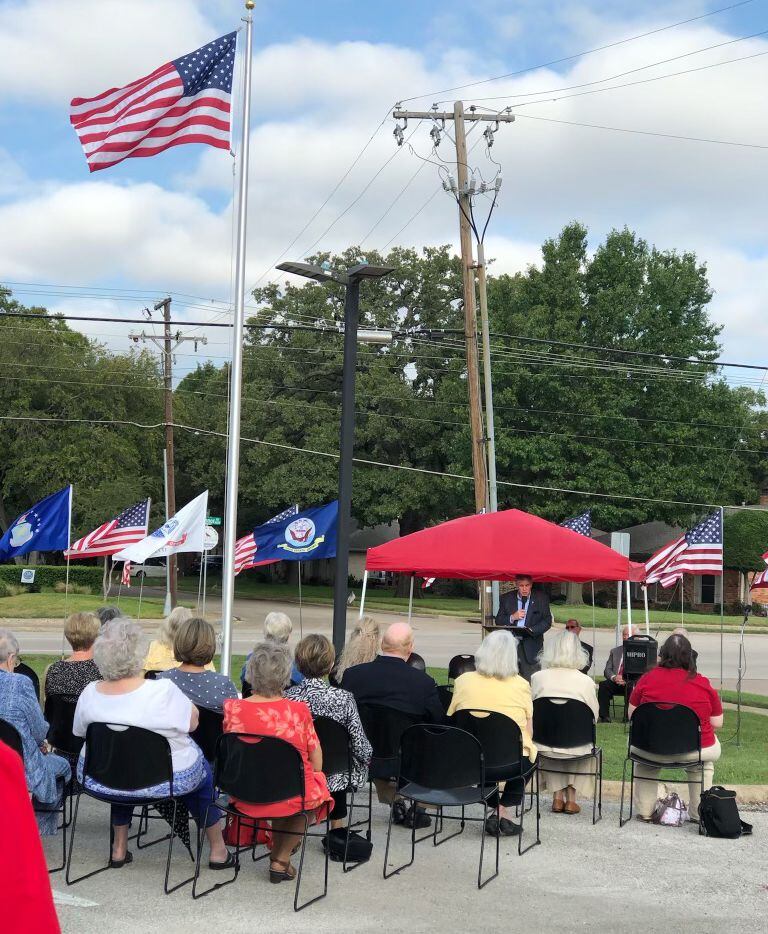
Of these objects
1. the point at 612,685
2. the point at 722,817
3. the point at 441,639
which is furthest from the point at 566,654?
the point at 441,639

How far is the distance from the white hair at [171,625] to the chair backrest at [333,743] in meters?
2.44

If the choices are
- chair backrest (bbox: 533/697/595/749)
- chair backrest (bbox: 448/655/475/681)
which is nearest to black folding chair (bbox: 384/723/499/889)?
chair backrest (bbox: 533/697/595/749)

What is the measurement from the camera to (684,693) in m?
8.64

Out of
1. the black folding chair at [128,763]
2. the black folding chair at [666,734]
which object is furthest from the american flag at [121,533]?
the black folding chair at [128,763]

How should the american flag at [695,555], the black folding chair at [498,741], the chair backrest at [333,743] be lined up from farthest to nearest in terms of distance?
the american flag at [695,555], the black folding chair at [498,741], the chair backrest at [333,743]

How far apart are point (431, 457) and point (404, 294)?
8.00 m

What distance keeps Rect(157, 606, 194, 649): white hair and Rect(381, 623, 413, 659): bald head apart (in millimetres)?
1925

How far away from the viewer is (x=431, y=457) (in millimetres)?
48906

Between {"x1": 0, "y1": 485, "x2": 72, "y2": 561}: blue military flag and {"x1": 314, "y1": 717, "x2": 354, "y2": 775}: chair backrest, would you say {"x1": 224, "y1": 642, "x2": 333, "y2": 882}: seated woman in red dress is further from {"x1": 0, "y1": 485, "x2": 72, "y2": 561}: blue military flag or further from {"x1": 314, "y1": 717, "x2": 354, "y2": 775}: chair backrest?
{"x1": 0, "y1": 485, "x2": 72, "y2": 561}: blue military flag

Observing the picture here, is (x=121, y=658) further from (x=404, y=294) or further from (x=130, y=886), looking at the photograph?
(x=404, y=294)

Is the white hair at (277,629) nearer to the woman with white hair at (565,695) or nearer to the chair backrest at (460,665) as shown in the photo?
the woman with white hair at (565,695)

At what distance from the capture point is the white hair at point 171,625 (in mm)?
9203

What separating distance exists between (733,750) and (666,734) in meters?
4.44

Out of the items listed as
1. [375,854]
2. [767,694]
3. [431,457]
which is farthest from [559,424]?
[375,854]
